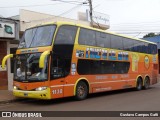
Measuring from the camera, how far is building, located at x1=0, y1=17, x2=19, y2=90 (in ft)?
61.0

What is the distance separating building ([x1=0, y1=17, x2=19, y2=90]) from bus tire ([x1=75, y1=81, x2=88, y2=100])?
5.82 metres

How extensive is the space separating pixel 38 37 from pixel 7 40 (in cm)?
582

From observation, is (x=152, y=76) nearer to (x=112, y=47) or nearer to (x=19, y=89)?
(x=112, y=47)

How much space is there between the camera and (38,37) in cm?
1478

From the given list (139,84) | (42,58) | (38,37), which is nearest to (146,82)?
(139,84)

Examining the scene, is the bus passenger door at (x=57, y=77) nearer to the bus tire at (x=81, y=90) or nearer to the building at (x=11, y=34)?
the bus tire at (x=81, y=90)

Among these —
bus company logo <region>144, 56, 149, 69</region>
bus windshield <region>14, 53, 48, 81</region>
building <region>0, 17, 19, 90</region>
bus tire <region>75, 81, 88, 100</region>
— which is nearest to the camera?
bus windshield <region>14, 53, 48, 81</region>

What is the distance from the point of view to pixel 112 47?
61.0 ft

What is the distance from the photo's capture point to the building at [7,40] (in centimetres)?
1859

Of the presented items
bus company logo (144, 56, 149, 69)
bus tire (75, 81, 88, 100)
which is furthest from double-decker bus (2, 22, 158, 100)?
bus company logo (144, 56, 149, 69)

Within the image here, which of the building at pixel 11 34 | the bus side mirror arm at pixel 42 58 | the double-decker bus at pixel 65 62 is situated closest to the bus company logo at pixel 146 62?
the double-decker bus at pixel 65 62

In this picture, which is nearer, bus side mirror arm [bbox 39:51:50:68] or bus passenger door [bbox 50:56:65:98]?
bus side mirror arm [bbox 39:51:50:68]

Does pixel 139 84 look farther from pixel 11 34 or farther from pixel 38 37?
pixel 38 37

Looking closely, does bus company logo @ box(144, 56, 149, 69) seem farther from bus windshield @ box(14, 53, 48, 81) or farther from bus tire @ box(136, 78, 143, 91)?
bus windshield @ box(14, 53, 48, 81)
